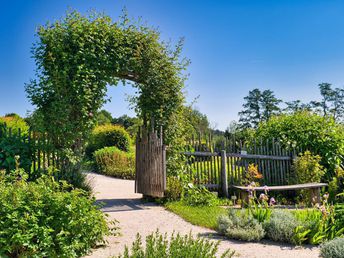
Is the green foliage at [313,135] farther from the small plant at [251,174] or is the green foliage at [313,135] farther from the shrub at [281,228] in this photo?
the shrub at [281,228]

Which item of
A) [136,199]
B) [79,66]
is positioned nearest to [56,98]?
[79,66]

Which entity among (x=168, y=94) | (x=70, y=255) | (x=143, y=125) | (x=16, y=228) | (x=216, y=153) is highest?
(x=168, y=94)

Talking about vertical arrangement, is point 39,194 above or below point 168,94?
below

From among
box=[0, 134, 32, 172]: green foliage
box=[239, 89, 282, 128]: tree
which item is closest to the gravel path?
box=[0, 134, 32, 172]: green foliage

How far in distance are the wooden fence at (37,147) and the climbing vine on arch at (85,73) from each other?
0.22 m

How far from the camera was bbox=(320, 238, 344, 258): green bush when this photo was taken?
181 inches

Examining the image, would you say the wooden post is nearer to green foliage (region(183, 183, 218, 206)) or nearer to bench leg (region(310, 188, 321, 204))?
green foliage (region(183, 183, 218, 206))

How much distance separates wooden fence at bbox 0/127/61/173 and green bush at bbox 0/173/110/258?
3739 mm

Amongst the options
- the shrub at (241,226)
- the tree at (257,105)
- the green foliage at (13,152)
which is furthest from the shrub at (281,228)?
the tree at (257,105)

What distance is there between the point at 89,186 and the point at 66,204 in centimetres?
436

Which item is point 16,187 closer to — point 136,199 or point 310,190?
point 136,199

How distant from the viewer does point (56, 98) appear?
30.1 feet

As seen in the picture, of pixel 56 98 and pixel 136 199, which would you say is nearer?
pixel 56 98

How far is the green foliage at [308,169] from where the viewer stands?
1130 cm
